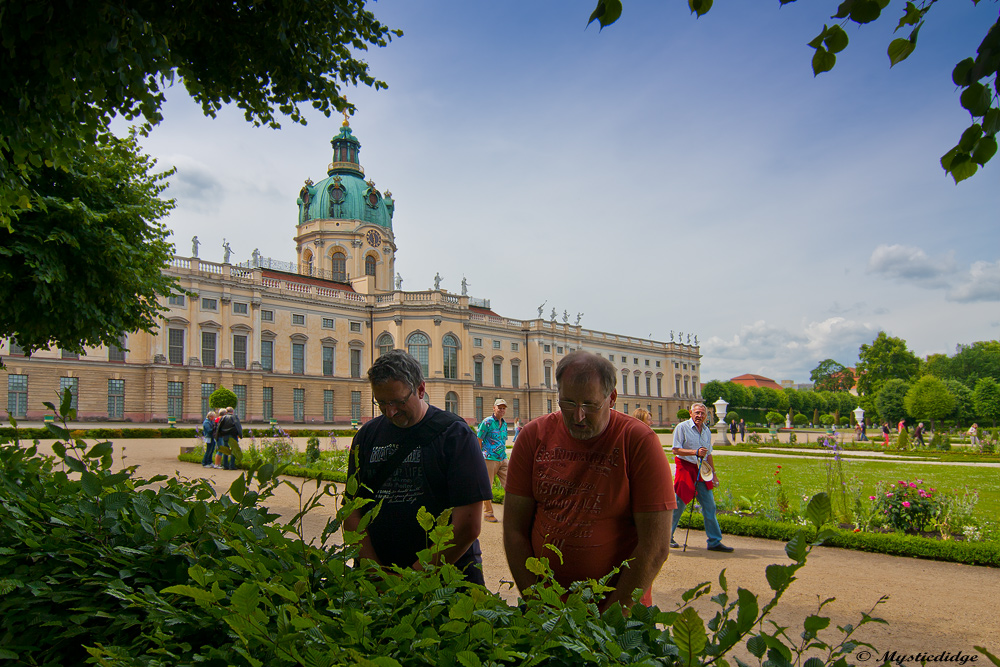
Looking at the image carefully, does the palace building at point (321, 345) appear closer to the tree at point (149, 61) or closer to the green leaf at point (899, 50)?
the tree at point (149, 61)

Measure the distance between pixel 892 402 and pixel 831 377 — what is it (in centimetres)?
5340

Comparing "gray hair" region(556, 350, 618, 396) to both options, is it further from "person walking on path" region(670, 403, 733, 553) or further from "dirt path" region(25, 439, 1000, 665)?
"person walking on path" region(670, 403, 733, 553)

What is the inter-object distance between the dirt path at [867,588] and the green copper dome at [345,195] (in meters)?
45.7

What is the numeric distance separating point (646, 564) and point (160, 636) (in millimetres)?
1681

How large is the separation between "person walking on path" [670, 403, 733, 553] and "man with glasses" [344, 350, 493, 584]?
14.6ft

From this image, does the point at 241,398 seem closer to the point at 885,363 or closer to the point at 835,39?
the point at 835,39

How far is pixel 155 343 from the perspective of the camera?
34281 mm

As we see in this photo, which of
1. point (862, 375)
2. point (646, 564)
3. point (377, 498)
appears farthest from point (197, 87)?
point (862, 375)

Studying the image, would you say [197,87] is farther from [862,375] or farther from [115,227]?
[862,375]

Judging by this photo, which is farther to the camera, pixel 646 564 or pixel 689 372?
pixel 689 372

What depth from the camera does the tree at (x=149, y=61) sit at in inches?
145

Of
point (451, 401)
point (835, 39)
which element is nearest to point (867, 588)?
point (835, 39)

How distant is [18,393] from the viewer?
1205 inches

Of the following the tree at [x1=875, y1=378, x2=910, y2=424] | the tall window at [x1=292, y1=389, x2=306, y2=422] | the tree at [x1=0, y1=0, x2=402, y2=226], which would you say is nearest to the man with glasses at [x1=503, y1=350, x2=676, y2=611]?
the tree at [x1=0, y1=0, x2=402, y2=226]
